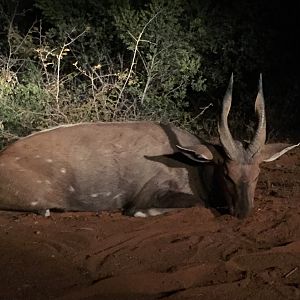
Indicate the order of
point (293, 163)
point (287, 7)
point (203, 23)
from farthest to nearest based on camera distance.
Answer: point (287, 7)
point (203, 23)
point (293, 163)

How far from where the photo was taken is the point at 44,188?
263 inches

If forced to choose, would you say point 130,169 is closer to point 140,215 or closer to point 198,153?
point 140,215

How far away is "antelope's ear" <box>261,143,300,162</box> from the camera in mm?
6730

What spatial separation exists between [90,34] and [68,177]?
16.2ft

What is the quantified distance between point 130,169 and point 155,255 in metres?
1.78

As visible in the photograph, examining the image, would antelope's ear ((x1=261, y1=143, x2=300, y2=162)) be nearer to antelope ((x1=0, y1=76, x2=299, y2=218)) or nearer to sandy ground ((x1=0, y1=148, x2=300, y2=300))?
antelope ((x1=0, y1=76, x2=299, y2=218))

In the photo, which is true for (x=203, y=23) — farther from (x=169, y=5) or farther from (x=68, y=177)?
(x=68, y=177)

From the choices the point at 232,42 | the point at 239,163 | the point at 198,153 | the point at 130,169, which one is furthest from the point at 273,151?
the point at 232,42

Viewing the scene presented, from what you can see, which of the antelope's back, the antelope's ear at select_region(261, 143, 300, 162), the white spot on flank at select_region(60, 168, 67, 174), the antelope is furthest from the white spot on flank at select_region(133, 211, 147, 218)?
the antelope's ear at select_region(261, 143, 300, 162)

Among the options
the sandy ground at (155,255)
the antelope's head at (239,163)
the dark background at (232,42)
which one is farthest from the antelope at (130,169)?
the dark background at (232,42)

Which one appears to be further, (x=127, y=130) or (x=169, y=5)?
(x=169, y=5)

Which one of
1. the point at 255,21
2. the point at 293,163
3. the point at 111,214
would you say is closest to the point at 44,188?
the point at 111,214

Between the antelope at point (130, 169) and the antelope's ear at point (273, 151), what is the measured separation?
0.03ft

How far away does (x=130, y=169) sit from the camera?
6898mm
